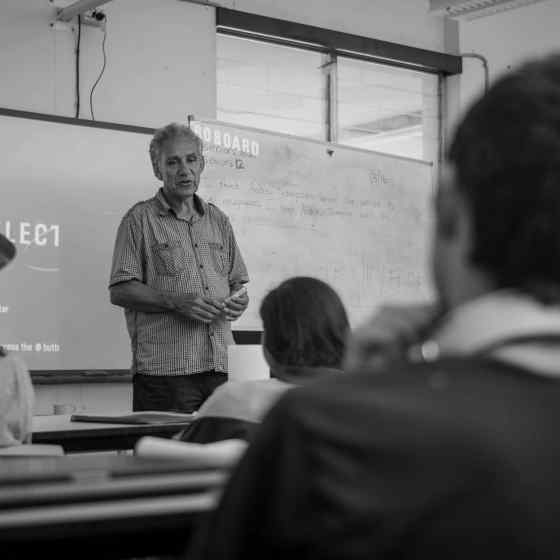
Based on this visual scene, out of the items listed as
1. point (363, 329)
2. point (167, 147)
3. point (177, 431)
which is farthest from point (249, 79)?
point (363, 329)

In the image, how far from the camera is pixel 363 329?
2.43ft

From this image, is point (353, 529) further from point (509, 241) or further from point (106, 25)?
point (106, 25)

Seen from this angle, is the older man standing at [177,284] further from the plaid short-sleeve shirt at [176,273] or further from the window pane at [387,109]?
the window pane at [387,109]

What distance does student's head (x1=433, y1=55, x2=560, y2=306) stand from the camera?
61cm

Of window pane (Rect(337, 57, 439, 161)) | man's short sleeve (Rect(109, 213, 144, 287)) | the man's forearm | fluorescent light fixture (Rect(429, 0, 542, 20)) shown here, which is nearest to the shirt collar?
man's short sleeve (Rect(109, 213, 144, 287))

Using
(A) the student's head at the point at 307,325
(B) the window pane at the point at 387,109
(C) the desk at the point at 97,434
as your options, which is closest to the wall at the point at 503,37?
(B) the window pane at the point at 387,109

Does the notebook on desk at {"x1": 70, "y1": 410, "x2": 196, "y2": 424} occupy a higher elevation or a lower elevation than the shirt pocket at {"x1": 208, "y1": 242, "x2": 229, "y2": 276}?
lower

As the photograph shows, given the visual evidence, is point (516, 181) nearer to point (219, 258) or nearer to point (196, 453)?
point (196, 453)

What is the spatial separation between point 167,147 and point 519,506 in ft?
11.3

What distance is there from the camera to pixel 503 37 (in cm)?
652

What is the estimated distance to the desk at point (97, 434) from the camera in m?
2.56

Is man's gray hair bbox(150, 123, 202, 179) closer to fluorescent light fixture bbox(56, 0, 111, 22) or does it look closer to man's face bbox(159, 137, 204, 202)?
man's face bbox(159, 137, 204, 202)

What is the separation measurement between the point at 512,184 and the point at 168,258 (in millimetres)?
3266

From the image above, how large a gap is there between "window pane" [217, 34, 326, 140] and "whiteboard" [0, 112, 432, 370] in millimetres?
293
